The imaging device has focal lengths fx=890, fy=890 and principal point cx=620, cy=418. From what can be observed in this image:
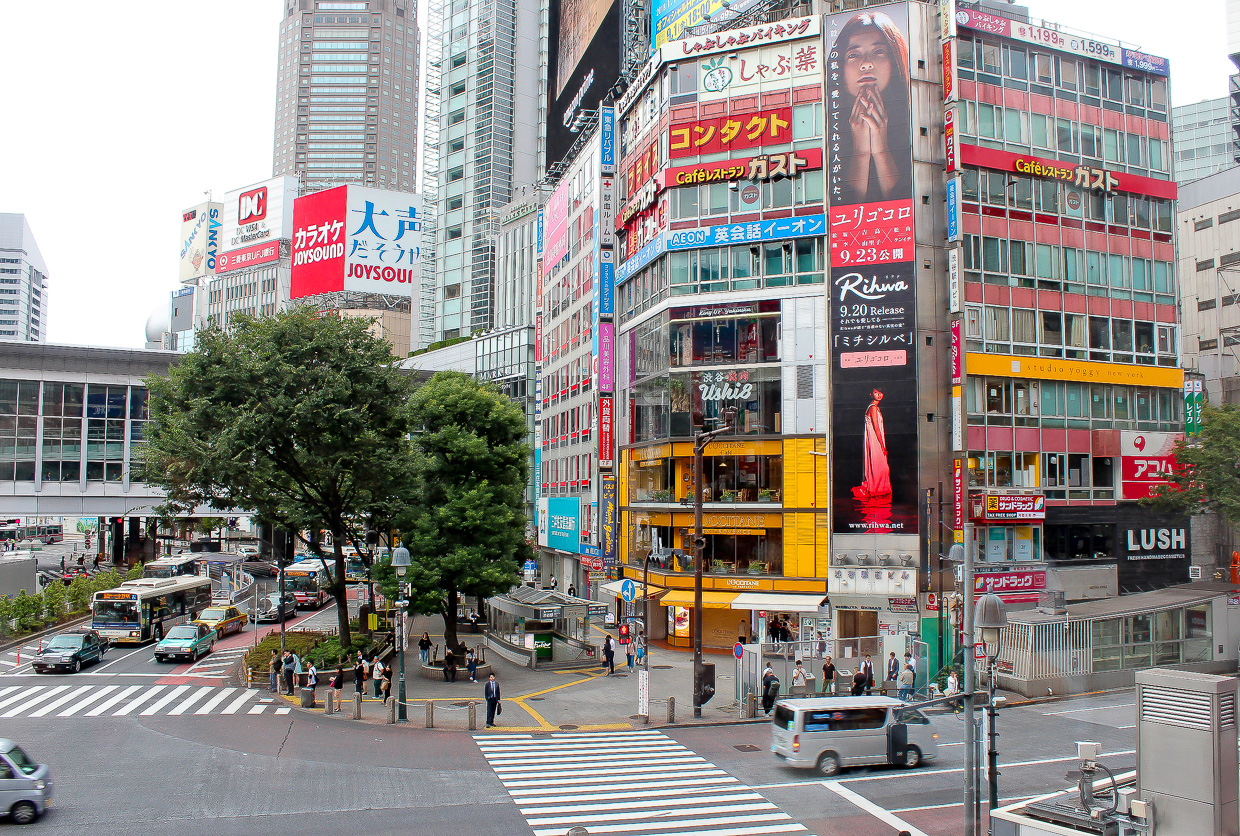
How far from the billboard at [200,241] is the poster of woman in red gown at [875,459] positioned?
119900mm

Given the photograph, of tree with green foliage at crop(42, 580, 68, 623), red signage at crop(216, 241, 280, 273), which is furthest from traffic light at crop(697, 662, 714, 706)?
red signage at crop(216, 241, 280, 273)

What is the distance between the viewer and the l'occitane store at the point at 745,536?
40.3 m

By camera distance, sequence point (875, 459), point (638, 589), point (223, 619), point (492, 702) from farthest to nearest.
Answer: point (223, 619) → point (638, 589) → point (875, 459) → point (492, 702)

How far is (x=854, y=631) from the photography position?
40906 mm

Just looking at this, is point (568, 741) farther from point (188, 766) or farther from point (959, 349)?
point (959, 349)

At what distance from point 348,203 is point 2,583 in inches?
1871

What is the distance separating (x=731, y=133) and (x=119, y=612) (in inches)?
1492

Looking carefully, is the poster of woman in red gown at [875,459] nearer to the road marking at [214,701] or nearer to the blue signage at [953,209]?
the blue signage at [953,209]

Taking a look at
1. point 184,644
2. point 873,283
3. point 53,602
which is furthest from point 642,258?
point 53,602

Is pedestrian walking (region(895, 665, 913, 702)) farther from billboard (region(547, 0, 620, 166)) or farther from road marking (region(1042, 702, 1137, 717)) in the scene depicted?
billboard (region(547, 0, 620, 166))

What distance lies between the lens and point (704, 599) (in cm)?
4166

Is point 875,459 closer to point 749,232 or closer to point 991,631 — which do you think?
point 749,232

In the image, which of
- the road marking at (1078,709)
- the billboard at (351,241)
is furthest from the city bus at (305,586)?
the road marking at (1078,709)

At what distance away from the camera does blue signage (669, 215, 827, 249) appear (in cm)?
4109
